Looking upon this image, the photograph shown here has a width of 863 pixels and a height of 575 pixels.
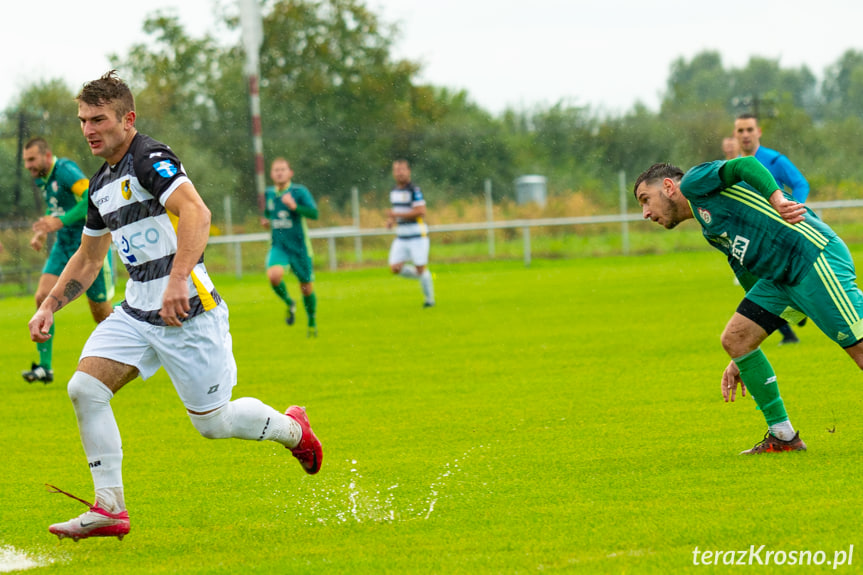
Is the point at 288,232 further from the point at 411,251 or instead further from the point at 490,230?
the point at 490,230

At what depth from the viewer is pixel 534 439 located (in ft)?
21.9

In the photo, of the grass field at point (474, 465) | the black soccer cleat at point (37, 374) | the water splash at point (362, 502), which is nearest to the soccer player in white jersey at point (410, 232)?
the grass field at point (474, 465)

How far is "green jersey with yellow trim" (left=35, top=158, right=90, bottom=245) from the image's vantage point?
1005cm

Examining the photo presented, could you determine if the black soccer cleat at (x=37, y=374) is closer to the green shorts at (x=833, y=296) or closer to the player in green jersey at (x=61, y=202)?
the player in green jersey at (x=61, y=202)

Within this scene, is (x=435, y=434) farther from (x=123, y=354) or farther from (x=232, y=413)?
(x=123, y=354)

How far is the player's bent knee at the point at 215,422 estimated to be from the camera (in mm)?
4875

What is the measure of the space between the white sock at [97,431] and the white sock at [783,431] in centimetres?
339

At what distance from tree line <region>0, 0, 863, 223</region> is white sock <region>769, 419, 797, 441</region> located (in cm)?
2529

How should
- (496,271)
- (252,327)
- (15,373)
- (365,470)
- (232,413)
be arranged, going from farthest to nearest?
(496,271)
(252,327)
(15,373)
(365,470)
(232,413)

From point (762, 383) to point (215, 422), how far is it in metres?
2.89

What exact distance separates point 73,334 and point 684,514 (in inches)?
506

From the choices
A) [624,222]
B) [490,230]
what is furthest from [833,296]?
[490,230]

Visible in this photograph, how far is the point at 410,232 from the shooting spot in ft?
56.7

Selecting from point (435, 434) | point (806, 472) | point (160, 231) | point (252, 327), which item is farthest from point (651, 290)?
point (160, 231)
